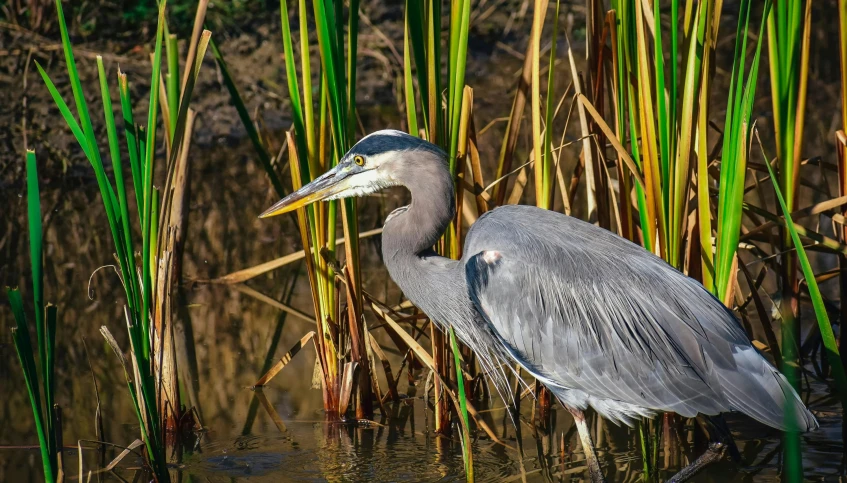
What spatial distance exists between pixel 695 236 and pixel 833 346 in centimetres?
74

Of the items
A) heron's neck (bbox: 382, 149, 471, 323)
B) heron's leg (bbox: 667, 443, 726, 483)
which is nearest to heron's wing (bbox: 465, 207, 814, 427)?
heron's neck (bbox: 382, 149, 471, 323)

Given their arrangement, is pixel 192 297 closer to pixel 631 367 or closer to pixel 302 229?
pixel 302 229

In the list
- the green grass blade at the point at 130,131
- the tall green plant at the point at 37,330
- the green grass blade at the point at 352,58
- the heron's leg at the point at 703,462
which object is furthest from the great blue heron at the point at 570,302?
the tall green plant at the point at 37,330

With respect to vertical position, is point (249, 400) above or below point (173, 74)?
below

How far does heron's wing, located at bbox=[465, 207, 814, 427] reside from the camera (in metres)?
3.20

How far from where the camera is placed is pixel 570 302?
11.2 ft

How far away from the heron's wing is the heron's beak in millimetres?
526

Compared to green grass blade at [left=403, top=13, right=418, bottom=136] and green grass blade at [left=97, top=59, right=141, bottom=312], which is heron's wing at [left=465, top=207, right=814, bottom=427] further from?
green grass blade at [left=97, top=59, right=141, bottom=312]

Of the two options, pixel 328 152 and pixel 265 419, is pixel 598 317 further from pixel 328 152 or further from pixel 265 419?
pixel 265 419

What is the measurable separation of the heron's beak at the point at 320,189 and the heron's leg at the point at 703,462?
62.6 inches

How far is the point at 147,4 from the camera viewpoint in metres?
8.61

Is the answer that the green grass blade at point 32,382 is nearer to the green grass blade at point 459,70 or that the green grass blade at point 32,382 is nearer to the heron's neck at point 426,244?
the heron's neck at point 426,244

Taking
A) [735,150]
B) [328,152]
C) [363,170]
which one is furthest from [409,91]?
[735,150]

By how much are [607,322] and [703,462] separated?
594mm
